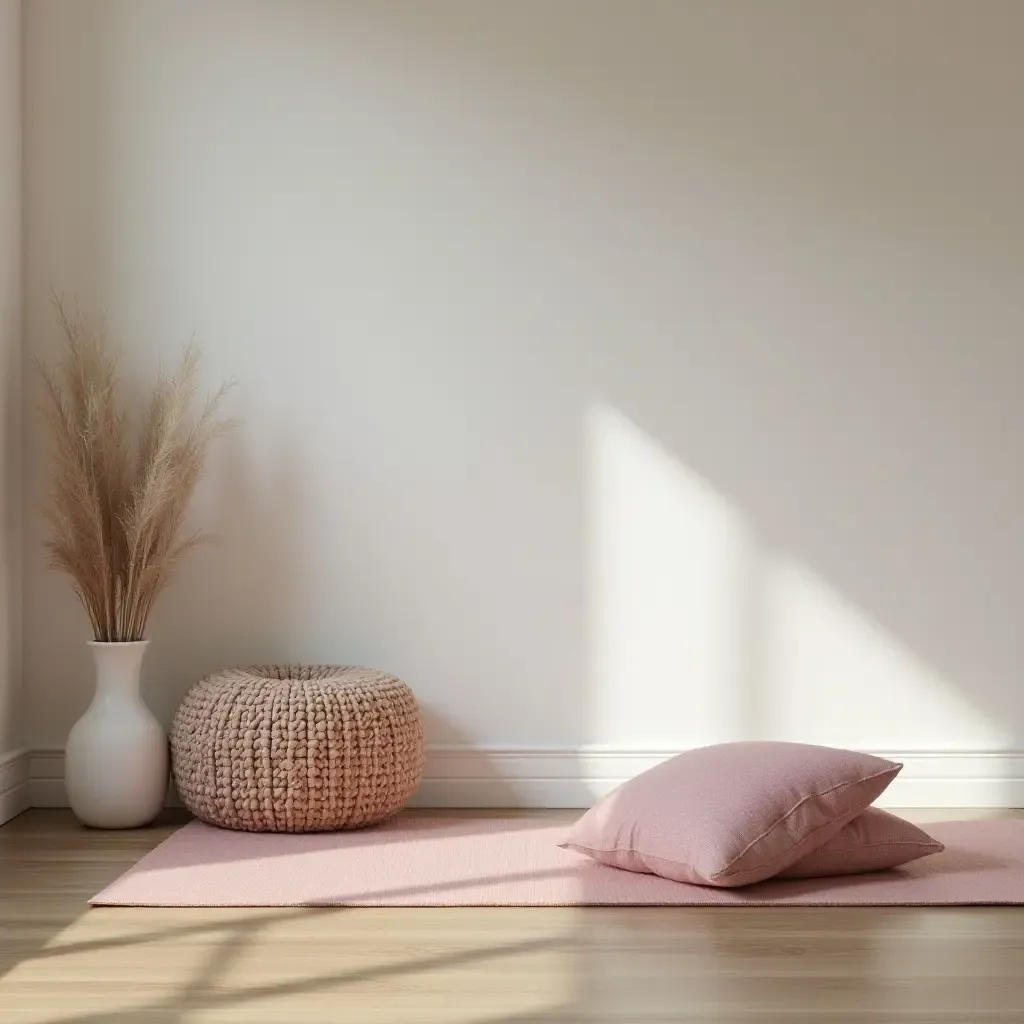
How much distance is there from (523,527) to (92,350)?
1.15m

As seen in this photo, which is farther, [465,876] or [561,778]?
[561,778]

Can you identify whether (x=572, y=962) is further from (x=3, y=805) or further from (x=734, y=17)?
(x=734, y=17)

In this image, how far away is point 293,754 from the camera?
2.97 metres

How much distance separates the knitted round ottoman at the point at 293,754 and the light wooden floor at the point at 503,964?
484mm

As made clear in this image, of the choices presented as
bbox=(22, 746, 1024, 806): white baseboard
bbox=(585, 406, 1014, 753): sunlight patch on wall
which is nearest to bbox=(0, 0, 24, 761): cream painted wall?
bbox=(22, 746, 1024, 806): white baseboard

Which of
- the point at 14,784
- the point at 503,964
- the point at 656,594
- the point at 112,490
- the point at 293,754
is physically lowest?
the point at 503,964

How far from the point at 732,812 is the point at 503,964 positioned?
2.07 feet

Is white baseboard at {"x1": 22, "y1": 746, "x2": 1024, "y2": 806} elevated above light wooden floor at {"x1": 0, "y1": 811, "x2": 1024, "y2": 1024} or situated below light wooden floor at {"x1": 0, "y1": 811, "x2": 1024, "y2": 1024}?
above

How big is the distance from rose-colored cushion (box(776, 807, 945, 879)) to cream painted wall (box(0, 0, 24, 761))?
1.93 metres

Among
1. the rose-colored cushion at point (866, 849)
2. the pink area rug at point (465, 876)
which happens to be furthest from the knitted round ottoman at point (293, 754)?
the rose-colored cushion at point (866, 849)

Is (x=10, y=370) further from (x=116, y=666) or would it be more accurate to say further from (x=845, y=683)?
(x=845, y=683)

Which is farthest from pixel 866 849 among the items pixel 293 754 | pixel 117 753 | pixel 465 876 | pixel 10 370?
pixel 10 370

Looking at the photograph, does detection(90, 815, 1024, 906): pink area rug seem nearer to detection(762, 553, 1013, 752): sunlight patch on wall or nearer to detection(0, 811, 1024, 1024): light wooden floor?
detection(0, 811, 1024, 1024): light wooden floor

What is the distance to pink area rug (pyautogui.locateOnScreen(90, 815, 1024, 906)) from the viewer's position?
2.46 meters
